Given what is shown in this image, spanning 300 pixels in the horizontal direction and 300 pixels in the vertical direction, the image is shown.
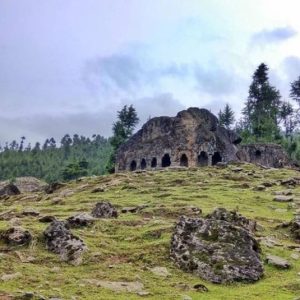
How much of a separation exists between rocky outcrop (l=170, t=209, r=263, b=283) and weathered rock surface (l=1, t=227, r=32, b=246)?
622 centimetres

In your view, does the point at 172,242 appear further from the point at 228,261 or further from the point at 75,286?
the point at 75,286

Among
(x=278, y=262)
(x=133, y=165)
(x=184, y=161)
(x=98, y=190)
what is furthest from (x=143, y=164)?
(x=278, y=262)

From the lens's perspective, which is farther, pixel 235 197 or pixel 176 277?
pixel 235 197

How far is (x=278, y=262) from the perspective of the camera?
2066 cm

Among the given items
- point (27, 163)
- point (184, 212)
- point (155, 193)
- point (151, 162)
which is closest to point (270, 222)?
point (184, 212)

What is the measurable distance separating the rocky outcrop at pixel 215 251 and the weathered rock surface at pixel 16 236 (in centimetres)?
622

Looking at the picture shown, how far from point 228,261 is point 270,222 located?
11515mm

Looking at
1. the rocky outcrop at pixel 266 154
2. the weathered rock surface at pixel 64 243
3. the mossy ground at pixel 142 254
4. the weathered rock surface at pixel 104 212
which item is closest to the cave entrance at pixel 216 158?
the rocky outcrop at pixel 266 154

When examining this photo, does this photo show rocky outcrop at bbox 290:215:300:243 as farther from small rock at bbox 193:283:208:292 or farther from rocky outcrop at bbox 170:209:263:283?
small rock at bbox 193:283:208:292

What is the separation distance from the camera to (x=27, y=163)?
191750mm

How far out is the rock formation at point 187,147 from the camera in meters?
75.2

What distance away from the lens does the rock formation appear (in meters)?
75.2

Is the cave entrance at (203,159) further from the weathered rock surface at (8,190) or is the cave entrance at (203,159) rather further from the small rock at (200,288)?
the small rock at (200,288)

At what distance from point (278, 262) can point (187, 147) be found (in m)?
54.8
